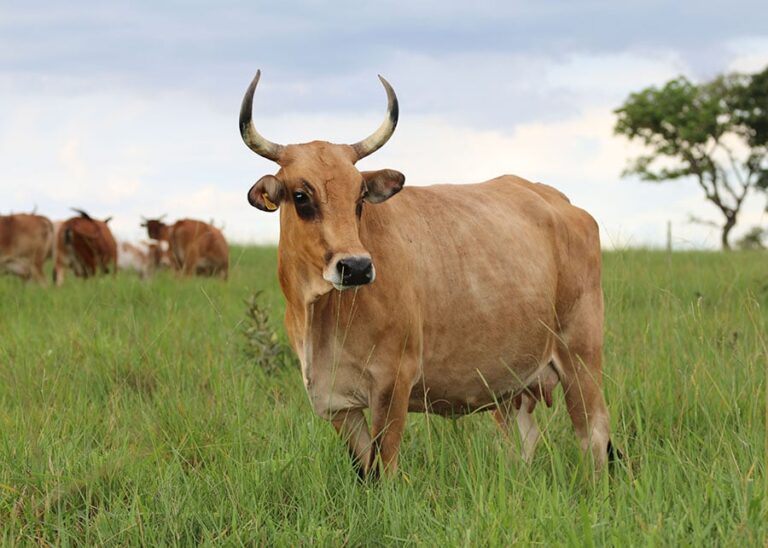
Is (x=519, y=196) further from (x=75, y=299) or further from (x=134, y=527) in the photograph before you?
(x=75, y=299)

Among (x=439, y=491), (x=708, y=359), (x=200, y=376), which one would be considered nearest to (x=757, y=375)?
(x=708, y=359)

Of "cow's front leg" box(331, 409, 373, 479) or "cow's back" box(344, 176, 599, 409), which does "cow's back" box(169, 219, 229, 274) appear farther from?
"cow's front leg" box(331, 409, 373, 479)

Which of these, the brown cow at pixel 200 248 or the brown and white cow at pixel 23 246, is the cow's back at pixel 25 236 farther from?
the brown cow at pixel 200 248

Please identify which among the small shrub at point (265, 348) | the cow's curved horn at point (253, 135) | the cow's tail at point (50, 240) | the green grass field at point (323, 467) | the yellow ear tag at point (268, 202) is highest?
the cow's curved horn at point (253, 135)

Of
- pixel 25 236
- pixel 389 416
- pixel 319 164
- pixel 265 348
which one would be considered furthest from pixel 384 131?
pixel 25 236

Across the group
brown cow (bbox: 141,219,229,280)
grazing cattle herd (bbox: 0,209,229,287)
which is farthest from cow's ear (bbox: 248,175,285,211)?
brown cow (bbox: 141,219,229,280)

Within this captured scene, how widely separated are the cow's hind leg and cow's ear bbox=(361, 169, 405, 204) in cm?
144

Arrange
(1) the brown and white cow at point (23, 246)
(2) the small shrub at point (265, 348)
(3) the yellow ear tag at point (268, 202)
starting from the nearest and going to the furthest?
(3) the yellow ear tag at point (268, 202)
(2) the small shrub at point (265, 348)
(1) the brown and white cow at point (23, 246)

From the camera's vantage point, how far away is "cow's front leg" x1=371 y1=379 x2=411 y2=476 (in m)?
4.47

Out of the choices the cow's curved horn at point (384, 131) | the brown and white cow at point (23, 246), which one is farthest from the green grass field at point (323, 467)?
the brown and white cow at point (23, 246)

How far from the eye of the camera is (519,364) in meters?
5.27

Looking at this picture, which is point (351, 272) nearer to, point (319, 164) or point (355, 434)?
point (319, 164)

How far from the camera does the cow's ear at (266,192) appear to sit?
175 inches

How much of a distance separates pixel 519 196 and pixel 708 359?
5.43 ft
